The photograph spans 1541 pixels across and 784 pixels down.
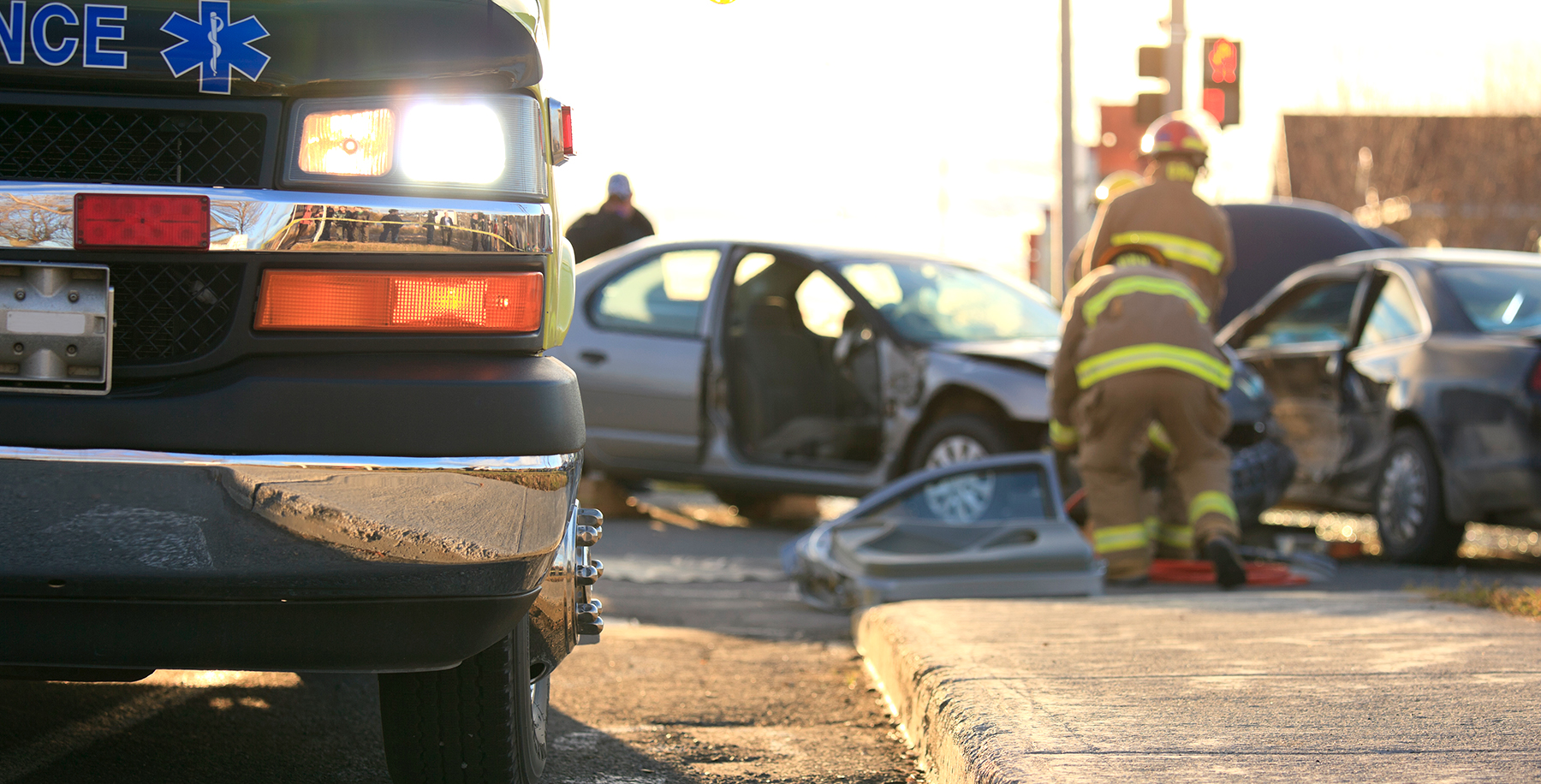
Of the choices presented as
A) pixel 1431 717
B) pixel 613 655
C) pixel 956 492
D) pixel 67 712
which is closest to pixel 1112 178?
pixel 956 492

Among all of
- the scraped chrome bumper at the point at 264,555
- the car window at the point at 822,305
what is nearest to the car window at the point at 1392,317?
the car window at the point at 822,305

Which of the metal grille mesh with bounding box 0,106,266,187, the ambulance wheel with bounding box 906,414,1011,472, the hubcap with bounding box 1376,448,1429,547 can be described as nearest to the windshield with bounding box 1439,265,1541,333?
the hubcap with bounding box 1376,448,1429,547

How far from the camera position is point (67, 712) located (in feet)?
12.1

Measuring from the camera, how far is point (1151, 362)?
5.98 meters

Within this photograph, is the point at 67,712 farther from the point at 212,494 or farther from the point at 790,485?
the point at 790,485

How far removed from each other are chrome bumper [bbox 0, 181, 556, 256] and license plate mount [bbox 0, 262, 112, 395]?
45 mm

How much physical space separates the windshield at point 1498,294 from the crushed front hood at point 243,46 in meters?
5.57

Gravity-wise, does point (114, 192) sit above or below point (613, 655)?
above

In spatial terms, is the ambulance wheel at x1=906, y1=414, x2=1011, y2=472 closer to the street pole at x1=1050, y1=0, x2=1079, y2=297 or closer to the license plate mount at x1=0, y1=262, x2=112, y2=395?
the license plate mount at x1=0, y1=262, x2=112, y2=395

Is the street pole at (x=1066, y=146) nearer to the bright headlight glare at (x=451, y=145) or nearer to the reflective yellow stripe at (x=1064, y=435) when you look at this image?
the reflective yellow stripe at (x=1064, y=435)

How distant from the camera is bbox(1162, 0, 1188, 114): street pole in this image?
553 inches

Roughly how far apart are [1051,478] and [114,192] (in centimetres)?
398

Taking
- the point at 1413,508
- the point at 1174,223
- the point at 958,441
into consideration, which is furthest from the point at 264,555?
the point at 1413,508

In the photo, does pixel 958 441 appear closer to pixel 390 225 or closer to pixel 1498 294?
pixel 1498 294
